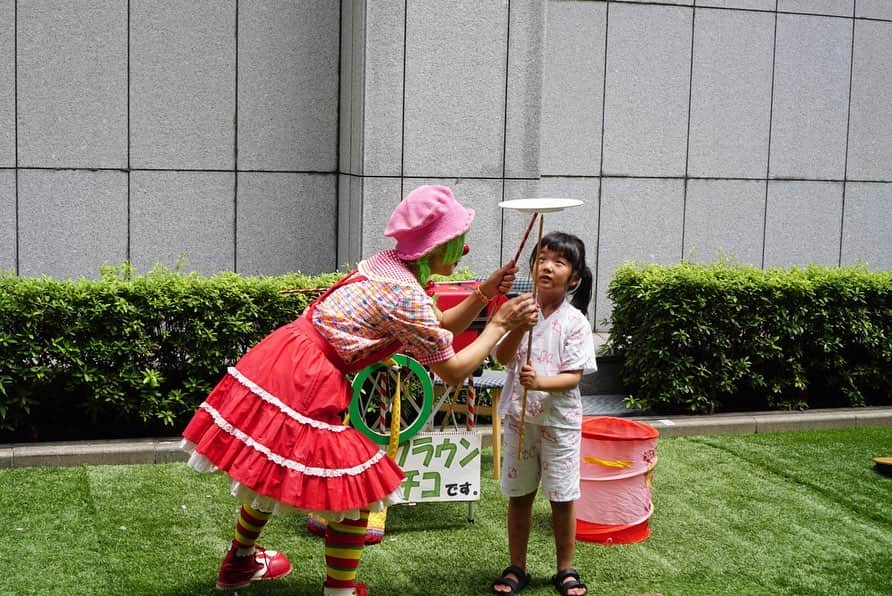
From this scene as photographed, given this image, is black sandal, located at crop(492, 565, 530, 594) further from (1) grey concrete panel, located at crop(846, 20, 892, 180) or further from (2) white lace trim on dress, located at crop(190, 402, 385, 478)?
(1) grey concrete panel, located at crop(846, 20, 892, 180)

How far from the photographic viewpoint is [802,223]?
11.9m

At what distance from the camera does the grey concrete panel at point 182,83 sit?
9.61 m

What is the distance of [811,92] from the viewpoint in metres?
11.8

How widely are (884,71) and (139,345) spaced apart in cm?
866

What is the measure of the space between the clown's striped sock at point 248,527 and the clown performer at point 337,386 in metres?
0.22

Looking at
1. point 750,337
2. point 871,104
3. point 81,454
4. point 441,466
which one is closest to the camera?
point 441,466

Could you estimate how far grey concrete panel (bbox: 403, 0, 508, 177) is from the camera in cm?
920

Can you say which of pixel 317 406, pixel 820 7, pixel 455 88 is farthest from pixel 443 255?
pixel 820 7

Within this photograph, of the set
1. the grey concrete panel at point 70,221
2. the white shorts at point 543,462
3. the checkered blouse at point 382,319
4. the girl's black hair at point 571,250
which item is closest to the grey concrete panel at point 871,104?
the grey concrete panel at point 70,221

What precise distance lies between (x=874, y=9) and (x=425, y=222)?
9.10 meters

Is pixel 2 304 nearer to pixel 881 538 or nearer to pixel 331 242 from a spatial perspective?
pixel 331 242

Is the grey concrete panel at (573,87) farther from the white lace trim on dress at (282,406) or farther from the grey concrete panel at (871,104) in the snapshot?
the white lace trim on dress at (282,406)

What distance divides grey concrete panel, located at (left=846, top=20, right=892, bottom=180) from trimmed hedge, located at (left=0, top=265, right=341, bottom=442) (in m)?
7.07

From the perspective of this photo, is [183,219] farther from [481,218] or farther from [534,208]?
[534,208]
